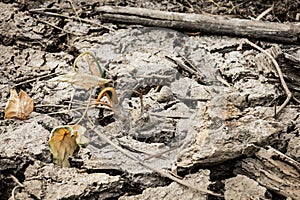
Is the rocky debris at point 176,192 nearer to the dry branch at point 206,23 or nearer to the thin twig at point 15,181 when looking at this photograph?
the thin twig at point 15,181

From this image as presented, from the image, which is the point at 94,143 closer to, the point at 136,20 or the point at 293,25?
the point at 136,20

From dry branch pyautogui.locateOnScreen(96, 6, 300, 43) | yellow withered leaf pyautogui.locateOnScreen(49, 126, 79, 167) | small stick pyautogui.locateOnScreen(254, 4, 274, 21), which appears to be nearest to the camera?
yellow withered leaf pyautogui.locateOnScreen(49, 126, 79, 167)

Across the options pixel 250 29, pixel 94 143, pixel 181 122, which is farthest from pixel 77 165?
pixel 250 29

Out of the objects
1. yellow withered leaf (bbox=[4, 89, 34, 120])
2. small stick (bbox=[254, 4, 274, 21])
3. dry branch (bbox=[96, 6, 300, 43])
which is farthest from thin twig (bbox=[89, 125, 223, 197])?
small stick (bbox=[254, 4, 274, 21])

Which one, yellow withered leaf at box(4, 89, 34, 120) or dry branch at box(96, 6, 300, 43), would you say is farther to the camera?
dry branch at box(96, 6, 300, 43)

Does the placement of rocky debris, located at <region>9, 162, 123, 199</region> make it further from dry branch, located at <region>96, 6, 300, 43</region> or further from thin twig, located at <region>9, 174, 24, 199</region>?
dry branch, located at <region>96, 6, 300, 43</region>

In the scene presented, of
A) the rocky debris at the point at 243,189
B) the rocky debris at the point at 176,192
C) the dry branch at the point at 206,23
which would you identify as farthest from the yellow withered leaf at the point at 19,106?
the rocky debris at the point at 243,189

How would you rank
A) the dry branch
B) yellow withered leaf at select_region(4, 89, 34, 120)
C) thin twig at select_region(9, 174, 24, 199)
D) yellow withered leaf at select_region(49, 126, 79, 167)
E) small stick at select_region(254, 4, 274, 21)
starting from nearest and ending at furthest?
1. thin twig at select_region(9, 174, 24, 199)
2. yellow withered leaf at select_region(49, 126, 79, 167)
3. yellow withered leaf at select_region(4, 89, 34, 120)
4. the dry branch
5. small stick at select_region(254, 4, 274, 21)

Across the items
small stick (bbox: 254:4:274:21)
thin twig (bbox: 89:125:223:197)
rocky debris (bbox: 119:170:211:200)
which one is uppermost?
small stick (bbox: 254:4:274:21)
